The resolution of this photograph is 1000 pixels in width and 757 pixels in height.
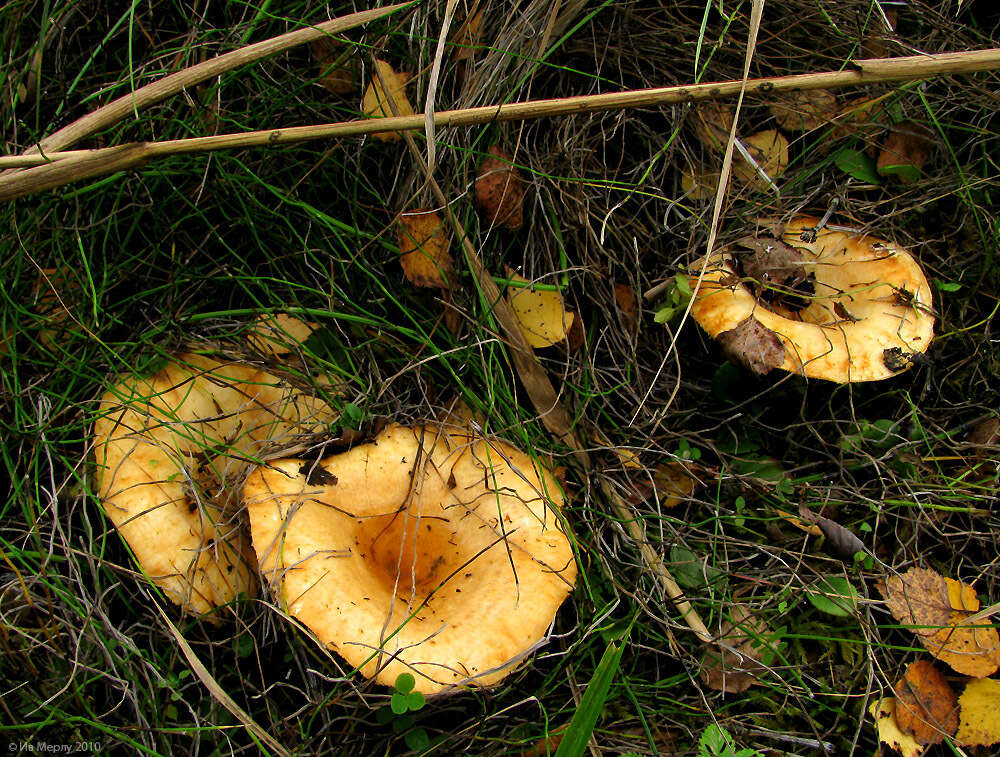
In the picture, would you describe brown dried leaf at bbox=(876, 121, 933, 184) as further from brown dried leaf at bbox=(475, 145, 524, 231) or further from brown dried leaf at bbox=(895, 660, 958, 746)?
brown dried leaf at bbox=(895, 660, 958, 746)

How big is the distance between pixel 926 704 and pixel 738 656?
1.67ft

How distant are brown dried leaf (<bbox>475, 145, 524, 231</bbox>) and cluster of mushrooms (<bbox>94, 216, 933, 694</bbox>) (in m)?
0.58

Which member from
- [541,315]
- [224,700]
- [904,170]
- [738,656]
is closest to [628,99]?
[541,315]

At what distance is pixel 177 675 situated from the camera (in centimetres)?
178

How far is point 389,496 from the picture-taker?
1904 mm

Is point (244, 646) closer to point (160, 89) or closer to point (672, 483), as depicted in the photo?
point (672, 483)

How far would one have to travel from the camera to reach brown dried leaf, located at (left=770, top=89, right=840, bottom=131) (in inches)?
99.1

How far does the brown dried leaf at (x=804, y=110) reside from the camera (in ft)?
8.26

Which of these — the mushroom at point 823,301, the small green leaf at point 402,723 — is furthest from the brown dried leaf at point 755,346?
the small green leaf at point 402,723

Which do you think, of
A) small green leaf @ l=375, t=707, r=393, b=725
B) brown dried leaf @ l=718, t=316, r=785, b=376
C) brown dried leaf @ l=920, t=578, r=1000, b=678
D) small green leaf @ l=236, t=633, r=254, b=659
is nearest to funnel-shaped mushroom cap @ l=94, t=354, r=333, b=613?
small green leaf @ l=236, t=633, r=254, b=659

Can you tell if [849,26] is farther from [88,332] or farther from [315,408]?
[88,332]

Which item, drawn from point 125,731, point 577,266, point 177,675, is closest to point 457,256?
point 577,266

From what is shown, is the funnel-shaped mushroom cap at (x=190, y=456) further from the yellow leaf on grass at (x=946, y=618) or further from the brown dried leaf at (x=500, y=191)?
the yellow leaf on grass at (x=946, y=618)

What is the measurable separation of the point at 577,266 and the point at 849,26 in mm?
1330
